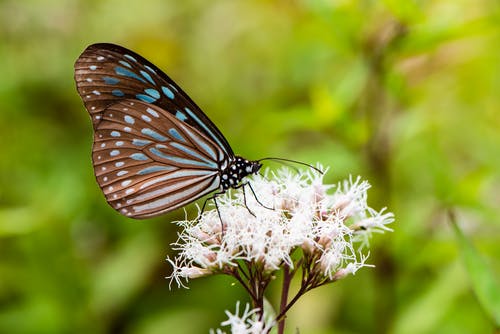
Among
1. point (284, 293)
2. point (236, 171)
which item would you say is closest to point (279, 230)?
point (284, 293)

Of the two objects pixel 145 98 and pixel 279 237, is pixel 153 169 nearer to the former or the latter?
pixel 145 98

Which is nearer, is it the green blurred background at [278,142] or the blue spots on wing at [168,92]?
the blue spots on wing at [168,92]

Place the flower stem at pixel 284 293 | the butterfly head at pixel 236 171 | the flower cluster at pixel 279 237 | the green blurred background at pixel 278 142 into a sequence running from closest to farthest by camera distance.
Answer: the flower stem at pixel 284 293 < the flower cluster at pixel 279 237 < the butterfly head at pixel 236 171 < the green blurred background at pixel 278 142

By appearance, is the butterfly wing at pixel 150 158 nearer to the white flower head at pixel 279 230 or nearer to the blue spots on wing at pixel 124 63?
the blue spots on wing at pixel 124 63

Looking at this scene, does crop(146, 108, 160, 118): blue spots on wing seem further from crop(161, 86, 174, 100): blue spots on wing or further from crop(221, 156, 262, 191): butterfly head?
crop(221, 156, 262, 191): butterfly head

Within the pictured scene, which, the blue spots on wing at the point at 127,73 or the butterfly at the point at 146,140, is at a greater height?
the blue spots on wing at the point at 127,73

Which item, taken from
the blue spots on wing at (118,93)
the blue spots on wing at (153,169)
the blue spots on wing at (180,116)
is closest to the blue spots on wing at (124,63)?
the blue spots on wing at (118,93)

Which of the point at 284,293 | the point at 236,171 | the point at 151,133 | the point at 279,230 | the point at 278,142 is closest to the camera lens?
the point at 284,293
